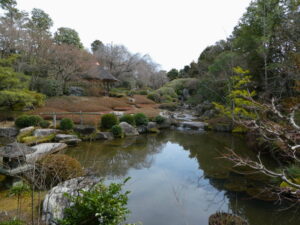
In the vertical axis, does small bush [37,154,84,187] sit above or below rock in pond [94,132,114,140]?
above

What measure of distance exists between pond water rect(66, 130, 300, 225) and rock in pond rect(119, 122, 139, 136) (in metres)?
1.89

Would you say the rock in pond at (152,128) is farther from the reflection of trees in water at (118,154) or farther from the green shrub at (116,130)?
the green shrub at (116,130)

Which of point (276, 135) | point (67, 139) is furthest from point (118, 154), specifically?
point (276, 135)

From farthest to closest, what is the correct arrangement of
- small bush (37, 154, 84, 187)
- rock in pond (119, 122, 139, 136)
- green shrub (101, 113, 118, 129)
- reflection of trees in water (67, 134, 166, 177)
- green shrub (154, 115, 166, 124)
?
green shrub (154, 115, 166, 124) → rock in pond (119, 122, 139, 136) → green shrub (101, 113, 118, 129) → reflection of trees in water (67, 134, 166, 177) → small bush (37, 154, 84, 187)

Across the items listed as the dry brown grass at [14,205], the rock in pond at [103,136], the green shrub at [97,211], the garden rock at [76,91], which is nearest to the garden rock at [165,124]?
the rock in pond at [103,136]

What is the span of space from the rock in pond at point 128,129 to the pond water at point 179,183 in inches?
74.3

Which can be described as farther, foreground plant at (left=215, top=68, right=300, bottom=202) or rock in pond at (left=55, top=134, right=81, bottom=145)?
rock in pond at (left=55, top=134, right=81, bottom=145)

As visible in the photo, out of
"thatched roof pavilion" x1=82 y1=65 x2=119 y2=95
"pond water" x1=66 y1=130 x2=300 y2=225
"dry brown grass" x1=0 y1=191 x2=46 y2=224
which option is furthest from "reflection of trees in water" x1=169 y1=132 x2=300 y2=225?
"thatched roof pavilion" x1=82 y1=65 x2=119 y2=95

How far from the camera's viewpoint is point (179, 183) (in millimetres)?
5031

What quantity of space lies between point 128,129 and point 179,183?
674 cm

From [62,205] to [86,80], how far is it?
61.4ft

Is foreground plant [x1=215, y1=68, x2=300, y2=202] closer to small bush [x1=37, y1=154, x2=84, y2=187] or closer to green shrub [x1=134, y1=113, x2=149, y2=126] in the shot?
small bush [x1=37, y1=154, x2=84, y2=187]

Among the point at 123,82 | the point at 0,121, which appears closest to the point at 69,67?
the point at 0,121

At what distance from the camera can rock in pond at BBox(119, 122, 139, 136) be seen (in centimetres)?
1121
